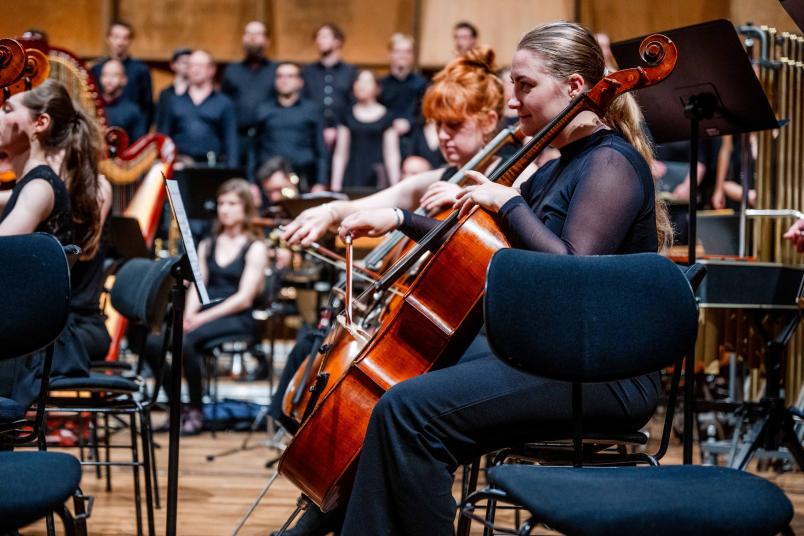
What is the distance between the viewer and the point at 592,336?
1869mm

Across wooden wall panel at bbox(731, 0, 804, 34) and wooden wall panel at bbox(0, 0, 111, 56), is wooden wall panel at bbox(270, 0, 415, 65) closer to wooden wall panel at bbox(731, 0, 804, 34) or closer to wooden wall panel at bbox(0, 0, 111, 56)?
wooden wall panel at bbox(0, 0, 111, 56)

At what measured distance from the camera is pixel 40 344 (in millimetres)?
2043

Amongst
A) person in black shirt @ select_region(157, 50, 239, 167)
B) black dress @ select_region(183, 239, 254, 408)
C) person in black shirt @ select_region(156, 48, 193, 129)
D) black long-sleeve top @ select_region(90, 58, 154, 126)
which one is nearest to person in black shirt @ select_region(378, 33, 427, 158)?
person in black shirt @ select_region(157, 50, 239, 167)

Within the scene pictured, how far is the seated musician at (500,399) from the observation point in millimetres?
2010

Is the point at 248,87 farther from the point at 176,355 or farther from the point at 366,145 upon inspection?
the point at 176,355

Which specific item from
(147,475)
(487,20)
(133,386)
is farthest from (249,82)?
(147,475)

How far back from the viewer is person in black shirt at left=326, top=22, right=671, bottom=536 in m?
2.01

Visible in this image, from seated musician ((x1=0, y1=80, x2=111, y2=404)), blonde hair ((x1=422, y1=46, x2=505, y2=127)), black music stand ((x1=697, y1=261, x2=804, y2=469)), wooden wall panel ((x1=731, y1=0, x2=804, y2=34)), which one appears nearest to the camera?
seated musician ((x1=0, y1=80, x2=111, y2=404))

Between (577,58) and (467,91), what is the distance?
3.16 ft

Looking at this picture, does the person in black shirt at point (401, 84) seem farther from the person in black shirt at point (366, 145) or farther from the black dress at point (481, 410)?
the black dress at point (481, 410)

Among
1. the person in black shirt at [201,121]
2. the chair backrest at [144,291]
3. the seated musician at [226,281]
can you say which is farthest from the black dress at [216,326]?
the person in black shirt at [201,121]

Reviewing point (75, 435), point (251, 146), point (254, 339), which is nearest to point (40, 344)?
point (75, 435)

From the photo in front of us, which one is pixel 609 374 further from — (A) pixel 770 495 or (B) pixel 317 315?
(B) pixel 317 315

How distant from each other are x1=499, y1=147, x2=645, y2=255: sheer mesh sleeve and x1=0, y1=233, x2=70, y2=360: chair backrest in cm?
91
